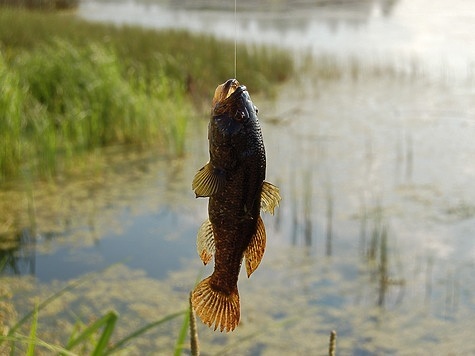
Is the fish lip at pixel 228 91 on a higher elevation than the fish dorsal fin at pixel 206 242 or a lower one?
higher

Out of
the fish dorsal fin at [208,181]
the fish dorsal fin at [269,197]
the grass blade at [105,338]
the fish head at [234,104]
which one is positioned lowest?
the grass blade at [105,338]

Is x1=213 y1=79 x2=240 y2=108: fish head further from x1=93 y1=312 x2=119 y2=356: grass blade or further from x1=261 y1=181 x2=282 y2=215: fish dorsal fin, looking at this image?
x1=93 y1=312 x2=119 y2=356: grass blade

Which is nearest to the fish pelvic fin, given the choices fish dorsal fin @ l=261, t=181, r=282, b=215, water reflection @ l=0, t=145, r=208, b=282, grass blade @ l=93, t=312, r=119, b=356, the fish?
the fish

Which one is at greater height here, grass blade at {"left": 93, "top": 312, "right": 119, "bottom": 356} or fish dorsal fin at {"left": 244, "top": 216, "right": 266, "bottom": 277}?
fish dorsal fin at {"left": 244, "top": 216, "right": 266, "bottom": 277}

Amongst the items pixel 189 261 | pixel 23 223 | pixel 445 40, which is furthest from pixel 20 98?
pixel 445 40

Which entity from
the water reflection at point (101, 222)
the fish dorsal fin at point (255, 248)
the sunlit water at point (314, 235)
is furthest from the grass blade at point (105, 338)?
the water reflection at point (101, 222)

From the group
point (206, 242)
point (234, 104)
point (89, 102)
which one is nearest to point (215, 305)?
point (206, 242)

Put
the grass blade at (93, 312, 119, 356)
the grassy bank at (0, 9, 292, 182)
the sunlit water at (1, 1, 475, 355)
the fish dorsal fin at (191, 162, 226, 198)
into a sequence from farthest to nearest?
the grassy bank at (0, 9, 292, 182)
the sunlit water at (1, 1, 475, 355)
the grass blade at (93, 312, 119, 356)
the fish dorsal fin at (191, 162, 226, 198)

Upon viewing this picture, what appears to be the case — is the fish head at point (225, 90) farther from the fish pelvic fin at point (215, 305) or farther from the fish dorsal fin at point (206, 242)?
the fish pelvic fin at point (215, 305)

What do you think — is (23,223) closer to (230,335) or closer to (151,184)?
(151,184)
